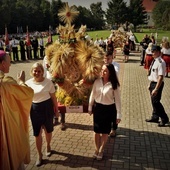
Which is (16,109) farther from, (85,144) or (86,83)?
(85,144)

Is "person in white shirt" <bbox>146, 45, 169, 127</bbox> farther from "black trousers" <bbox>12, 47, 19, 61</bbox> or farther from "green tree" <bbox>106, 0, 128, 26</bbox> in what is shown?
Result: "green tree" <bbox>106, 0, 128, 26</bbox>

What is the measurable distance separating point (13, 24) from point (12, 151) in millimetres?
66989

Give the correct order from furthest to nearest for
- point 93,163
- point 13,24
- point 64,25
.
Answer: point 13,24
point 64,25
point 93,163

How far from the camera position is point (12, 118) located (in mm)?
3453

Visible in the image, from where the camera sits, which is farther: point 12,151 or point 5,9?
point 5,9

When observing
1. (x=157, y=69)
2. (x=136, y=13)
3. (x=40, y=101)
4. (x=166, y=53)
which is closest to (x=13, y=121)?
(x=40, y=101)

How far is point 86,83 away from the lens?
5172 mm

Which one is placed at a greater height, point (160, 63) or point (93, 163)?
point (160, 63)

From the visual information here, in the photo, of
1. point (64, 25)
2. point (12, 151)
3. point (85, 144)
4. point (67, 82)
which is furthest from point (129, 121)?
point (12, 151)

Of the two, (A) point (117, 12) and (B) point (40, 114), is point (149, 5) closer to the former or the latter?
(A) point (117, 12)

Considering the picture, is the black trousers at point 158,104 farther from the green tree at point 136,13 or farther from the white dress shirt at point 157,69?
the green tree at point 136,13

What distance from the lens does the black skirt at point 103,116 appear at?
4.71 m

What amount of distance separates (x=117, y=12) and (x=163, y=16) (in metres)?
20.7

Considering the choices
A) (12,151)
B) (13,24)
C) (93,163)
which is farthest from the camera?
(13,24)
